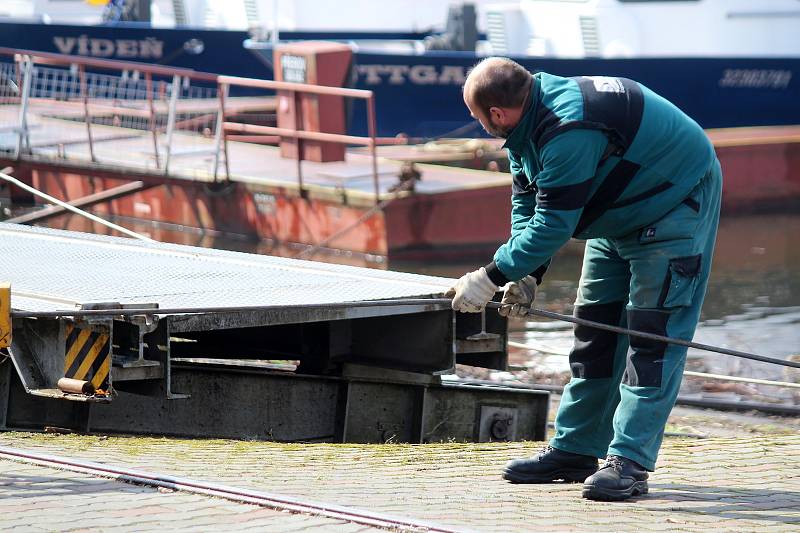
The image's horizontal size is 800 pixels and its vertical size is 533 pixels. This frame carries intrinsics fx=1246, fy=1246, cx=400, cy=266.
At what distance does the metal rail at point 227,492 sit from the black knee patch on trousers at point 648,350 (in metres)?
1.06

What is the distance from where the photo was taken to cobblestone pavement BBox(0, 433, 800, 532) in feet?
13.5

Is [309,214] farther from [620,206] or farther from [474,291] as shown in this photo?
[620,206]

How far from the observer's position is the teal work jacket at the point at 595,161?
13.7ft

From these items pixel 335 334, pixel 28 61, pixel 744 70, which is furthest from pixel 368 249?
pixel 744 70

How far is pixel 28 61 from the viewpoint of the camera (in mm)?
14047

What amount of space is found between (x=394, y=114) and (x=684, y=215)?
62.1 ft

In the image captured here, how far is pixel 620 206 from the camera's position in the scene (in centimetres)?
436

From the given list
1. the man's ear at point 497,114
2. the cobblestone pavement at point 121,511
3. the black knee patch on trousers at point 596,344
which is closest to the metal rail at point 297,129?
the black knee patch on trousers at point 596,344

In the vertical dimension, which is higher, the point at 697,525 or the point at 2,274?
the point at 2,274

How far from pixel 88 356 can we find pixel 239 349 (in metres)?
1.73

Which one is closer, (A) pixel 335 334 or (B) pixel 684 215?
(B) pixel 684 215

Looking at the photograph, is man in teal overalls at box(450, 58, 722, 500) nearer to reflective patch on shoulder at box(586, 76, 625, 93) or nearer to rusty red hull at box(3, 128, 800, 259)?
reflective patch on shoulder at box(586, 76, 625, 93)

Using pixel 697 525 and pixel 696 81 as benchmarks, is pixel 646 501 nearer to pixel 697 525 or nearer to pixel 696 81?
pixel 697 525

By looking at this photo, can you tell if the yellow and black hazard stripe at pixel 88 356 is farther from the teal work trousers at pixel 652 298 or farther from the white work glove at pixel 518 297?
the teal work trousers at pixel 652 298
